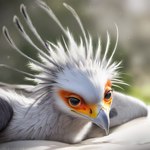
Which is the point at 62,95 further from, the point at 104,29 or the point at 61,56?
the point at 104,29

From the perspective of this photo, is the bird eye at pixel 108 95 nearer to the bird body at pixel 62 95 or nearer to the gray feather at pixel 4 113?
the bird body at pixel 62 95

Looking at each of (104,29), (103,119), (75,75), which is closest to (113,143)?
(103,119)

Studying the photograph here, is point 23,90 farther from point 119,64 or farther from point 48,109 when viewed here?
point 119,64

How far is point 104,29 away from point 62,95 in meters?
0.21

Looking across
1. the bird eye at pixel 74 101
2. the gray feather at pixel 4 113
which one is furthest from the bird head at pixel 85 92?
the gray feather at pixel 4 113

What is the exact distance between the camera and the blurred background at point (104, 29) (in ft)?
3.22

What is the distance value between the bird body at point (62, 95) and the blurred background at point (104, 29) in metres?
0.04

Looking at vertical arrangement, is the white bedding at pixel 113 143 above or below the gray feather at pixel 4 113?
below

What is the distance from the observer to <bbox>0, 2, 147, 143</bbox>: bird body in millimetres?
865

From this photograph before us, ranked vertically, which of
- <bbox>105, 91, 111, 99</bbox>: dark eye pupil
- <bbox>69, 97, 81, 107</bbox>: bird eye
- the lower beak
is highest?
<bbox>105, 91, 111, 99</bbox>: dark eye pupil

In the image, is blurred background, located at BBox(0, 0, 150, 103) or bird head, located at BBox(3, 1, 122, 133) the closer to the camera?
bird head, located at BBox(3, 1, 122, 133)

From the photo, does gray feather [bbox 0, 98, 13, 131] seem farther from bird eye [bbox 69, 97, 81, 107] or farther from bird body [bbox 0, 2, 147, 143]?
bird eye [bbox 69, 97, 81, 107]

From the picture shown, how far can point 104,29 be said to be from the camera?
1021 mm

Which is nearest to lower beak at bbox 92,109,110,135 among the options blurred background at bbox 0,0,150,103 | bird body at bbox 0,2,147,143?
bird body at bbox 0,2,147,143
